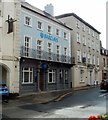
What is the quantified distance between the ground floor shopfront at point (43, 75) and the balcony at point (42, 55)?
42 cm

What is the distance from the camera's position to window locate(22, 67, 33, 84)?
71.4ft

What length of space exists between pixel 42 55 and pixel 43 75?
90.5 inches

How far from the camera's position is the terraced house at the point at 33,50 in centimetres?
1975

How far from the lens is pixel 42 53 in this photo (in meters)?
24.6

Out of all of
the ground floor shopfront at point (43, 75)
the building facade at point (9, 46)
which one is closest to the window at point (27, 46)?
the ground floor shopfront at point (43, 75)

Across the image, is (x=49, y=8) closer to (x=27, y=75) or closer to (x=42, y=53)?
(x=42, y=53)

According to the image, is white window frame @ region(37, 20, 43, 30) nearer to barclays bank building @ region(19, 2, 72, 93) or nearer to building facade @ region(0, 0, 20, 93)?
barclays bank building @ region(19, 2, 72, 93)

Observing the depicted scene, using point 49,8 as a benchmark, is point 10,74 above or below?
below

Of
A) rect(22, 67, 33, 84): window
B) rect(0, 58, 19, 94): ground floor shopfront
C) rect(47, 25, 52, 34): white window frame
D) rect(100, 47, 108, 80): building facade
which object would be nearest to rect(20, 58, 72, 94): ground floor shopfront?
rect(22, 67, 33, 84): window

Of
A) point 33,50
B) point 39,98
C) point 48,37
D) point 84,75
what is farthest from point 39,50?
point 84,75

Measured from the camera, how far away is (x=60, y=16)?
117 feet

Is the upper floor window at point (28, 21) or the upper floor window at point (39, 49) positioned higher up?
the upper floor window at point (28, 21)

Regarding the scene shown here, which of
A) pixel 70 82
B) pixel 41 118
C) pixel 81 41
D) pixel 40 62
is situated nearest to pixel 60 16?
pixel 81 41

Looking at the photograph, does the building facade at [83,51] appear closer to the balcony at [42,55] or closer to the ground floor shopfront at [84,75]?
the ground floor shopfront at [84,75]
